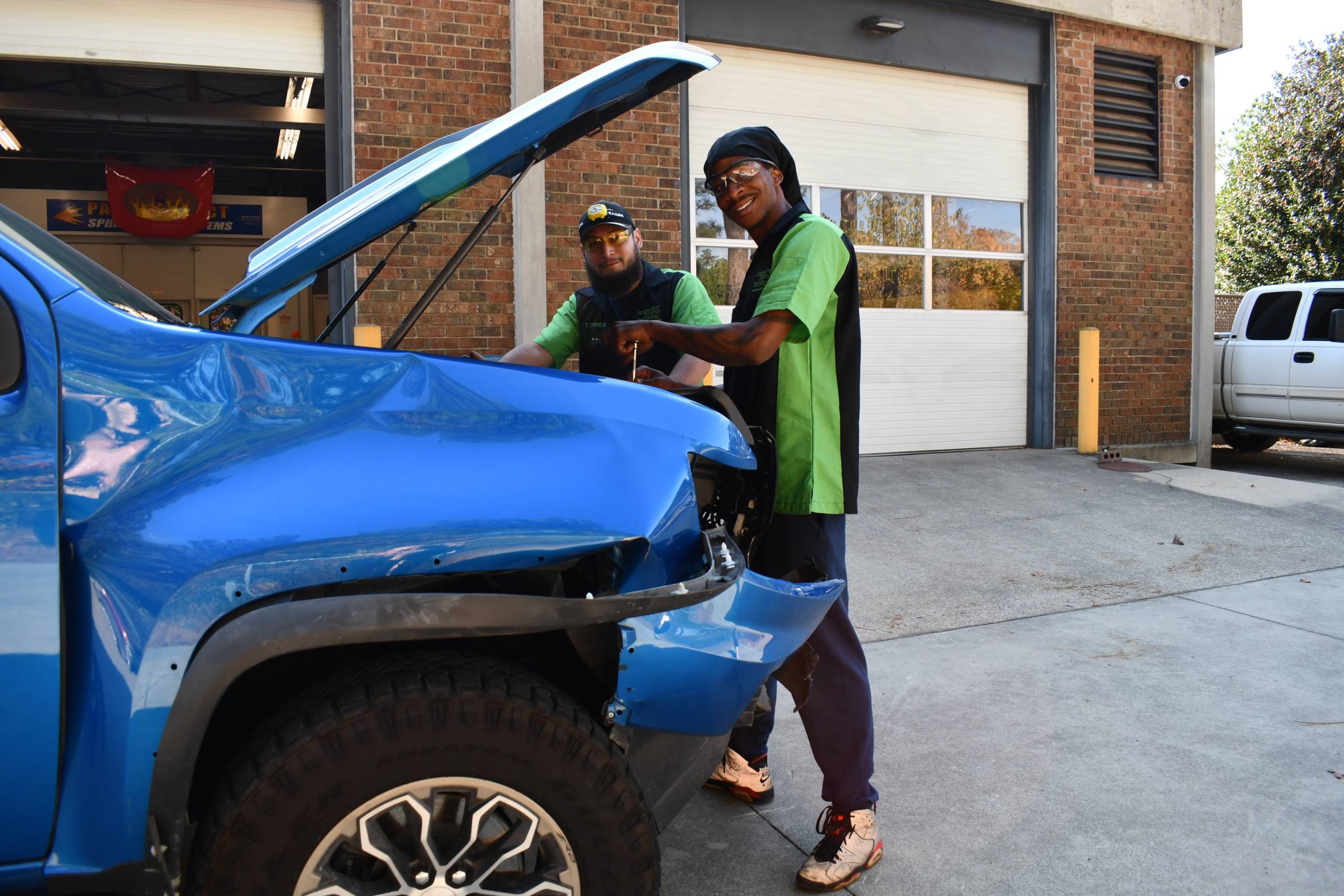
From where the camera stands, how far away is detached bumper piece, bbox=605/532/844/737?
197cm

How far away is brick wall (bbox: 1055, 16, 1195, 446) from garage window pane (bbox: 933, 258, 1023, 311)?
48 cm

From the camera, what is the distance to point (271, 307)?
7.59 ft

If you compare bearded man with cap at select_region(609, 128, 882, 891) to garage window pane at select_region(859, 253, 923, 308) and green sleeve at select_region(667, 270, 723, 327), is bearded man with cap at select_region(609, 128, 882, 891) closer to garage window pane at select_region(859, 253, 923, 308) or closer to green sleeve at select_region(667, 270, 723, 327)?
green sleeve at select_region(667, 270, 723, 327)

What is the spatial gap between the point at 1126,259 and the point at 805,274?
31.2ft

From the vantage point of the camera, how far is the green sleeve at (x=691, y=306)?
11.8 feet

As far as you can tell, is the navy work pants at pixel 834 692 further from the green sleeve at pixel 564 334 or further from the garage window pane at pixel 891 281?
the garage window pane at pixel 891 281

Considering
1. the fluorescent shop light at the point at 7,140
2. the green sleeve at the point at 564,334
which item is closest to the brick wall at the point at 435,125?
the green sleeve at the point at 564,334

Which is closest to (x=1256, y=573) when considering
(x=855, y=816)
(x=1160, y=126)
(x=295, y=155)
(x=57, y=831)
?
(x=855, y=816)

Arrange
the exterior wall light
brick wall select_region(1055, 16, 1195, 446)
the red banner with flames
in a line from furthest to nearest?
the red banner with flames
brick wall select_region(1055, 16, 1195, 446)
the exterior wall light

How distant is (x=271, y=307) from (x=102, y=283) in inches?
13.8

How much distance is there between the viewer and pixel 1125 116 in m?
10.8

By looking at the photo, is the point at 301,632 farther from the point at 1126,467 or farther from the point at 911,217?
the point at 1126,467

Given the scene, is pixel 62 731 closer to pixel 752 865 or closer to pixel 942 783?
pixel 752 865

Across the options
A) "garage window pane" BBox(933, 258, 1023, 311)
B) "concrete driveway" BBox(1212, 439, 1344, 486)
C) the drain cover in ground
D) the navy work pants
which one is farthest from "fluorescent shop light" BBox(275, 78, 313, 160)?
"concrete driveway" BBox(1212, 439, 1344, 486)
